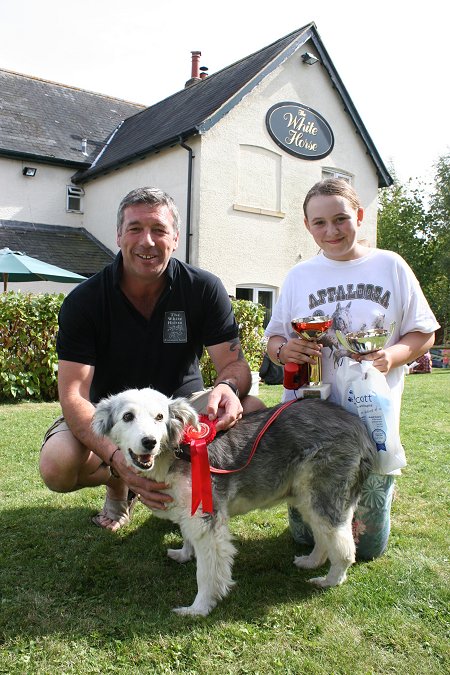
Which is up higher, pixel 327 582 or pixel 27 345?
pixel 27 345

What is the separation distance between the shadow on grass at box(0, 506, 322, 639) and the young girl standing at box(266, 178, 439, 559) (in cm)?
68

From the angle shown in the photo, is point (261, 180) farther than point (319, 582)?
Yes

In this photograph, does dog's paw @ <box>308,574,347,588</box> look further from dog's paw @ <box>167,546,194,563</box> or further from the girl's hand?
the girl's hand

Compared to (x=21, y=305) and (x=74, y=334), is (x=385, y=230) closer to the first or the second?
(x=21, y=305)

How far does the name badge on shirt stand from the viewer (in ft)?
12.5

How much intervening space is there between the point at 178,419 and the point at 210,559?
0.80 m

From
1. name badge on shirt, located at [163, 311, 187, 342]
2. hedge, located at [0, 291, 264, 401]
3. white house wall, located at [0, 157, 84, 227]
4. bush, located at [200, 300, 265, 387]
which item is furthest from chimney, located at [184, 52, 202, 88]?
name badge on shirt, located at [163, 311, 187, 342]

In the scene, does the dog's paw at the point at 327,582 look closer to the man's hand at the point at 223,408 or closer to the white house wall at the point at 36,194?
the man's hand at the point at 223,408

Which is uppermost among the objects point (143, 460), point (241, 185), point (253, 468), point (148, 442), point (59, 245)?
point (241, 185)

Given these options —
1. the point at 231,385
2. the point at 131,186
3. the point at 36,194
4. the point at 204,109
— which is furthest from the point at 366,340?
the point at 36,194

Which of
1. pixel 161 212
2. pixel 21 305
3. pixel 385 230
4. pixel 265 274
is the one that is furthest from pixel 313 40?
pixel 385 230

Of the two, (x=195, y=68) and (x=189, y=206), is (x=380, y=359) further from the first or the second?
(x=195, y=68)

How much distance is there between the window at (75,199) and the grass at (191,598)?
1544 centimetres

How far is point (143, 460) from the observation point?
2.86m
